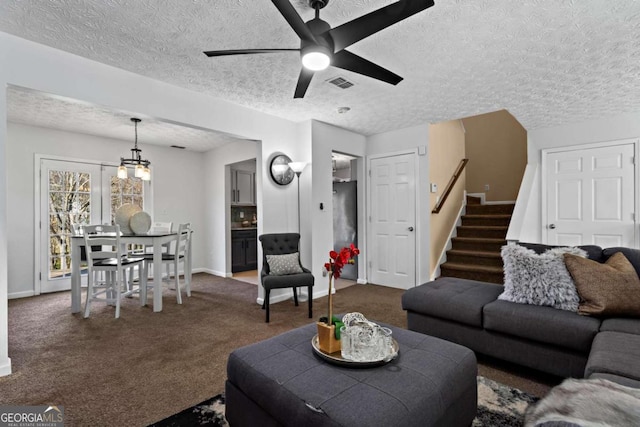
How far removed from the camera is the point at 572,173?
14.1ft

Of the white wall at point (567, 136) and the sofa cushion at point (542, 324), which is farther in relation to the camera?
the white wall at point (567, 136)

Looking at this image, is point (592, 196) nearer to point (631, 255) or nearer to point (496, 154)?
point (631, 255)

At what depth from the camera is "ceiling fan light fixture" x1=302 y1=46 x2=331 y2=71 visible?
1789 mm

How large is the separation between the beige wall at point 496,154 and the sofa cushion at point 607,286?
4.64 m

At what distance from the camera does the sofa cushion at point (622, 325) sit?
1872mm

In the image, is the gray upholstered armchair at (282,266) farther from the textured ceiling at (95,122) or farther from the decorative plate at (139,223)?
the decorative plate at (139,223)

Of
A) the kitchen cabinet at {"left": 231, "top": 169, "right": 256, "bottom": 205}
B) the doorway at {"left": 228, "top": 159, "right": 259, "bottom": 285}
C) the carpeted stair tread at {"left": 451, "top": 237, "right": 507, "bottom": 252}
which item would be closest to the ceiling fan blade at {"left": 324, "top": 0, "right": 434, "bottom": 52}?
the carpeted stair tread at {"left": 451, "top": 237, "right": 507, "bottom": 252}

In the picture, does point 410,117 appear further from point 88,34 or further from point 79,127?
point 79,127

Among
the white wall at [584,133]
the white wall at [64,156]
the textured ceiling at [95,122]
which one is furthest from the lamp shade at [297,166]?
the white wall at [584,133]

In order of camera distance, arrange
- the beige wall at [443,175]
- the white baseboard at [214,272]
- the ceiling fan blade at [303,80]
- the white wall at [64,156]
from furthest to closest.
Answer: the white baseboard at [214,272] → the beige wall at [443,175] → the white wall at [64,156] → the ceiling fan blade at [303,80]

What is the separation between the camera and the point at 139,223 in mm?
4145

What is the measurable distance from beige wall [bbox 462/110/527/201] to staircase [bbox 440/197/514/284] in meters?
0.93

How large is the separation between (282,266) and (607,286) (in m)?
2.93

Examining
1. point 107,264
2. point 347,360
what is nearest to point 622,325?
point 347,360
